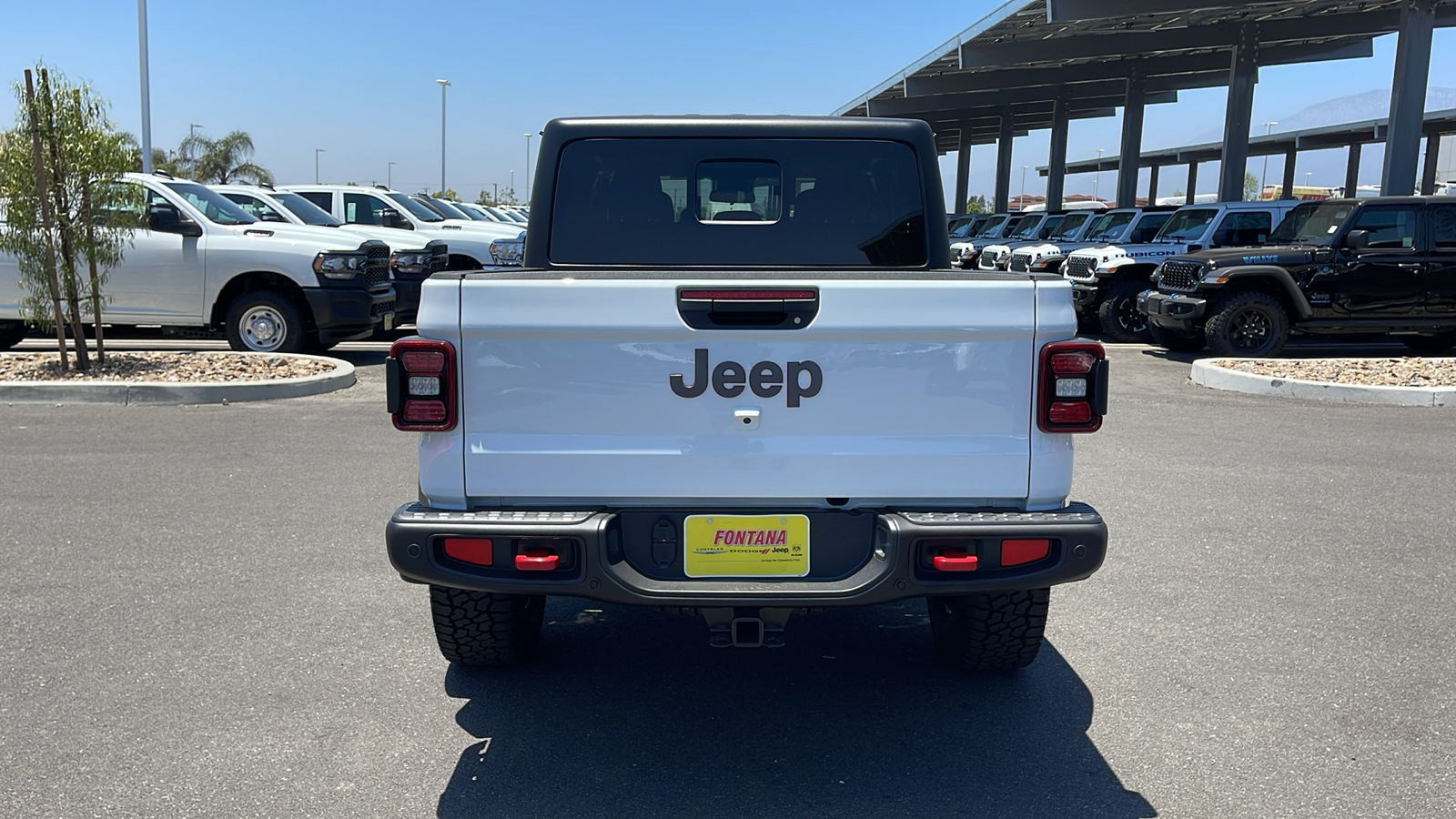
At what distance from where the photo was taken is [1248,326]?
13844 millimetres

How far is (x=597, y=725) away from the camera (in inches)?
149

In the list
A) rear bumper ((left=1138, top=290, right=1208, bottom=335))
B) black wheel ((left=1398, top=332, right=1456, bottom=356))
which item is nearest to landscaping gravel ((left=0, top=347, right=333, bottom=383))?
rear bumper ((left=1138, top=290, right=1208, bottom=335))

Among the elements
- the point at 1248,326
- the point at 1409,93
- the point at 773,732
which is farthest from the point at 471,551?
the point at 1409,93

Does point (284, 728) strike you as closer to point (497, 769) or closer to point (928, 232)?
point (497, 769)

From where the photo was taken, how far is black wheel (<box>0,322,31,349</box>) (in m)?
13.1

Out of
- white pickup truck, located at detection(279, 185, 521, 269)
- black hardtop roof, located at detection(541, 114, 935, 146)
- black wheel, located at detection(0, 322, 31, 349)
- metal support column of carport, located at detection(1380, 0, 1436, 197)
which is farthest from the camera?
metal support column of carport, located at detection(1380, 0, 1436, 197)

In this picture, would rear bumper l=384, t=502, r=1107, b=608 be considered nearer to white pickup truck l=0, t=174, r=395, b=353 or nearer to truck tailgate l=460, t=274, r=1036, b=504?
truck tailgate l=460, t=274, r=1036, b=504

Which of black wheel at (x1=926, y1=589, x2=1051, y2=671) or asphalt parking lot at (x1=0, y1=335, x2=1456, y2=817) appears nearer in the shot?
asphalt parking lot at (x1=0, y1=335, x2=1456, y2=817)

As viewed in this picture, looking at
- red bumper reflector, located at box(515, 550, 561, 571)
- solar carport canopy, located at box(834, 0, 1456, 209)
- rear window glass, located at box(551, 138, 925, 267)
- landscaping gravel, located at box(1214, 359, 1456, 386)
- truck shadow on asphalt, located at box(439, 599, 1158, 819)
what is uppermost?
solar carport canopy, located at box(834, 0, 1456, 209)

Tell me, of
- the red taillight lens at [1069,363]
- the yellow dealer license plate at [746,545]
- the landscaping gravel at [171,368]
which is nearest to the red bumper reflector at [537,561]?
the yellow dealer license plate at [746,545]

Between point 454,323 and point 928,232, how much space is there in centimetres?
202

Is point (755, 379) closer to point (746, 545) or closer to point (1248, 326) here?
point (746, 545)

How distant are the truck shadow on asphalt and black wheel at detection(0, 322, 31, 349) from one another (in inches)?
434

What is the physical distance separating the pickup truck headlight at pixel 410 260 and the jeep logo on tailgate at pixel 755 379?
12.0m
